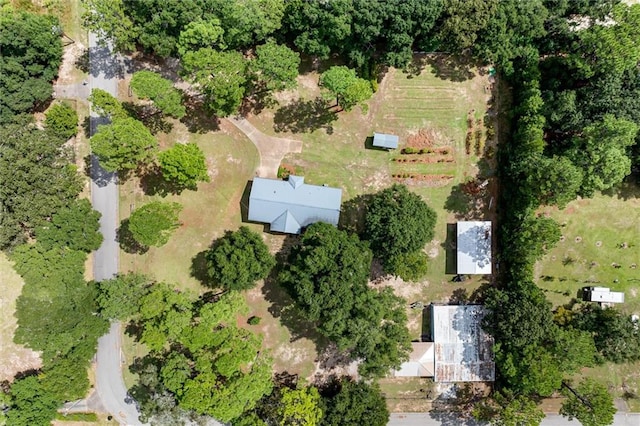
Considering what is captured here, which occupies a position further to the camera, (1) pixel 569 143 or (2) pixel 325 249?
(1) pixel 569 143

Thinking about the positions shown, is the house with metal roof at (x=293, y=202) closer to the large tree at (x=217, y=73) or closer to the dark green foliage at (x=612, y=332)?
the large tree at (x=217, y=73)

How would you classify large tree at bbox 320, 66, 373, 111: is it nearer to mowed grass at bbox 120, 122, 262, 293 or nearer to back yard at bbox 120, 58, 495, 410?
back yard at bbox 120, 58, 495, 410

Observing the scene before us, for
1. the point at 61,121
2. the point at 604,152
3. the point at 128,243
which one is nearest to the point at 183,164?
the point at 128,243

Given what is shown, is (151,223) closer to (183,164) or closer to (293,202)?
(183,164)

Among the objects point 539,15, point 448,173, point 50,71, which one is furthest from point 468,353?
point 50,71

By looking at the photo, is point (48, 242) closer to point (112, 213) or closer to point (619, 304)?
point (112, 213)

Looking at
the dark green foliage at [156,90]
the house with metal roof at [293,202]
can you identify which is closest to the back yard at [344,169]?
the house with metal roof at [293,202]
